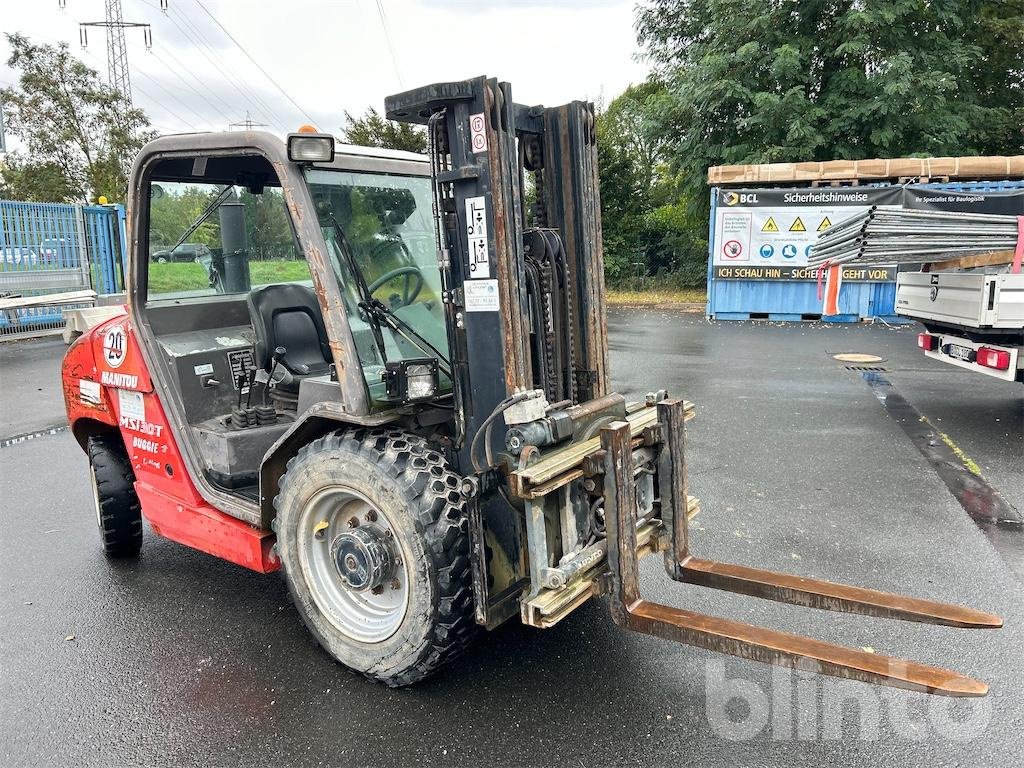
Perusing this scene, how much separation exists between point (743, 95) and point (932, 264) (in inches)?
444

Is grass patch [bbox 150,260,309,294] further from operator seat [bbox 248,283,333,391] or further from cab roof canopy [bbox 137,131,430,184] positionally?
cab roof canopy [bbox 137,131,430,184]

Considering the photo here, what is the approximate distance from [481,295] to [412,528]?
0.99m

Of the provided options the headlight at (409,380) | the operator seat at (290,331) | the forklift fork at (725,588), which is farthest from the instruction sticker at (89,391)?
the forklift fork at (725,588)

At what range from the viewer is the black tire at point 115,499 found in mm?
4715

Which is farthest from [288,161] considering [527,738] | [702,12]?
[702,12]

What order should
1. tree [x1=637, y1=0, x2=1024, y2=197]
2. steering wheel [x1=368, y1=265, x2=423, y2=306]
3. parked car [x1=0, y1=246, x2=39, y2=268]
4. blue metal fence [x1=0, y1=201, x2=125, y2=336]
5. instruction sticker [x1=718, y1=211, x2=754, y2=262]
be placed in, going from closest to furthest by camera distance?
steering wheel [x1=368, y1=265, x2=423, y2=306] → parked car [x1=0, y1=246, x2=39, y2=268] → blue metal fence [x1=0, y1=201, x2=125, y2=336] → instruction sticker [x1=718, y1=211, x2=754, y2=262] → tree [x1=637, y1=0, x2=1024, y2=197]

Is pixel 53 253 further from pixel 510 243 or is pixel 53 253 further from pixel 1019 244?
pixel 1019 244

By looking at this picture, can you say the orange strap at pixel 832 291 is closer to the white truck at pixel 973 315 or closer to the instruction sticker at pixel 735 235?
the instruction sticker at pixel 735 235

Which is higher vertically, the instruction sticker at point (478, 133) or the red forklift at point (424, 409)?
the instruction sticker at point (478, 133)

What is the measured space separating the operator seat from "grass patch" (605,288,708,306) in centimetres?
1696

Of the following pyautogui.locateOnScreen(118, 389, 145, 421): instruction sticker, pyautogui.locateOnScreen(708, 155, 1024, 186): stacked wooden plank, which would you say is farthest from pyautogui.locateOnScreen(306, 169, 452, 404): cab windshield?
pyautogui.locateOnScreen(708, 155, 1024, 186): stacked wooden plank

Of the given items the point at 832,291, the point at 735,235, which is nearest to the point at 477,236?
the point at 735,235

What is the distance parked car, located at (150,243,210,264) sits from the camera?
4188 mm

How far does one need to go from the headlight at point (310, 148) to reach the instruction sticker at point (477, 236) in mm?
643
